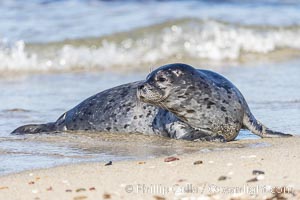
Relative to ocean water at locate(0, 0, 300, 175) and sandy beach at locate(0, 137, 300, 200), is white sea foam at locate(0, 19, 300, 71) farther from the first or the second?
sandy beach at locate(0, 137, 300, 200)

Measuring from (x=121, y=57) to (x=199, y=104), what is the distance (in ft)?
17.8

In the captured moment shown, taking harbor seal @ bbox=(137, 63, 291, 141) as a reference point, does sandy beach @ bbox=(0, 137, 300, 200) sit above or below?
below

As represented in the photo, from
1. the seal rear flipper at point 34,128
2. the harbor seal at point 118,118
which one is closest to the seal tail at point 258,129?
the harbor seal at point 118,118

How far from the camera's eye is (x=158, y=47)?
1200 centimetres

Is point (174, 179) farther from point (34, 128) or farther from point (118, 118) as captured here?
point (34, 128)

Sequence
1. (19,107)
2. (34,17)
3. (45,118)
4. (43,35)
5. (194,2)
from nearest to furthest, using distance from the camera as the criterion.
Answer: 1. (45,118)
2. (19,107)
3. (43,35)
4. (34,17)
5. (194,2)

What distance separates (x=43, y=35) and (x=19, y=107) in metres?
4.44

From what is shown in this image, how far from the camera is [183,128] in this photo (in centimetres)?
619

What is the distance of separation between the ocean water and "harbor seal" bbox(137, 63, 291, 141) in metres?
0.21

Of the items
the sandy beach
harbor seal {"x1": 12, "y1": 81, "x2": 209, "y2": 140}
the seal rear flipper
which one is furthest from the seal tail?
the seal rear flipper

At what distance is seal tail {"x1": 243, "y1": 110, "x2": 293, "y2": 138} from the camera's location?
6.07m

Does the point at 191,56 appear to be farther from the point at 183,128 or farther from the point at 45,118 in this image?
the point at 183,128

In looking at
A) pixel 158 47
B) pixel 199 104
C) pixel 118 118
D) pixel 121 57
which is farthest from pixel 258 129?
pixel 158 47

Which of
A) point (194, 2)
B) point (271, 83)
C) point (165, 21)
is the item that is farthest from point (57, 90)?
point (194, 2)
